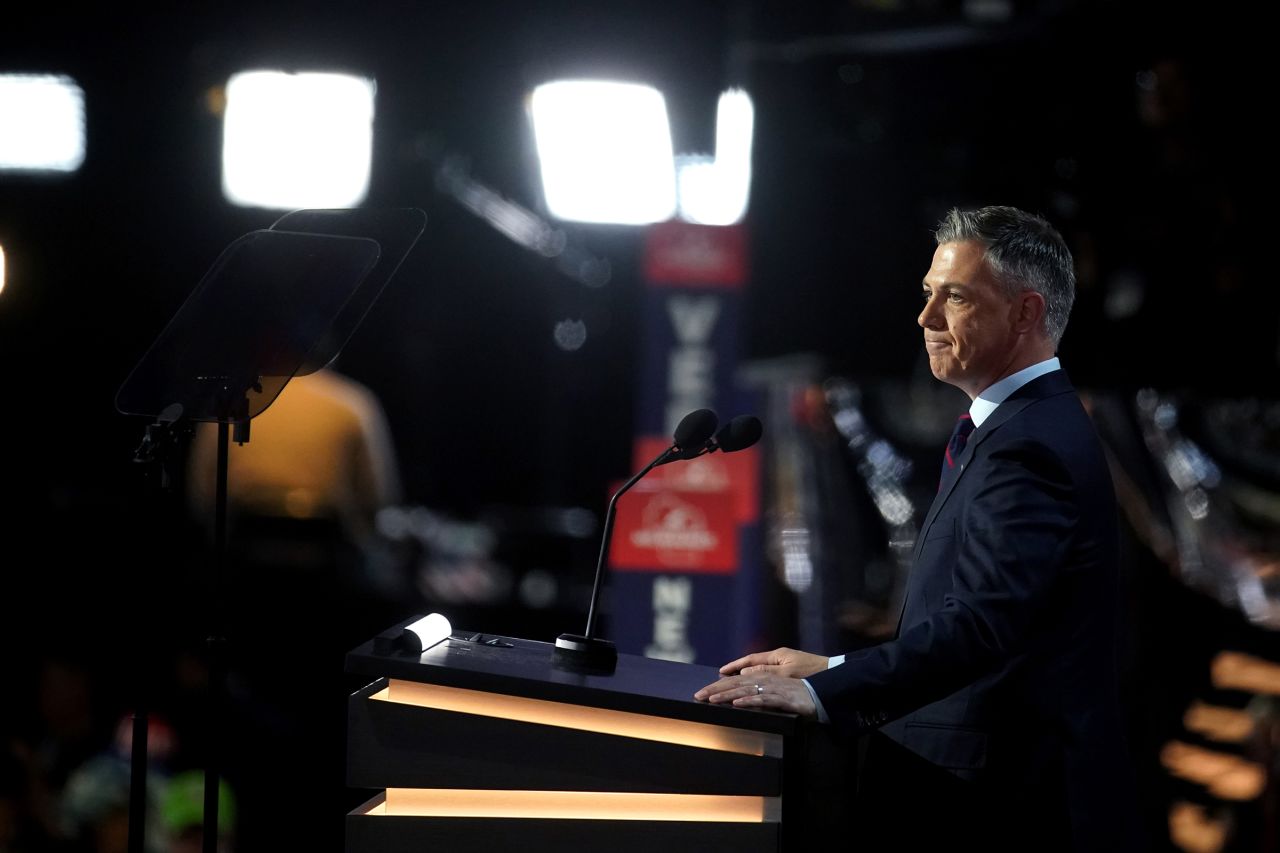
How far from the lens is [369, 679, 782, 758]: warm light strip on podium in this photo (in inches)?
68.1

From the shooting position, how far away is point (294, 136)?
301 inches

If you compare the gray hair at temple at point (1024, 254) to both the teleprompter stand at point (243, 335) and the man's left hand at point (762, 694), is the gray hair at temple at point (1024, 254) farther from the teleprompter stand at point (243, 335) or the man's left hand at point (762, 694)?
the teleprompter stand at point (243, 335)

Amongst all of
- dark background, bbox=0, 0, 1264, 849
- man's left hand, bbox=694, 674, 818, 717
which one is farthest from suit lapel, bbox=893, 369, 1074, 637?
dark background, bbox=0, 0, 1264, 849

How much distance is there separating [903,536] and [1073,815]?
194 inches

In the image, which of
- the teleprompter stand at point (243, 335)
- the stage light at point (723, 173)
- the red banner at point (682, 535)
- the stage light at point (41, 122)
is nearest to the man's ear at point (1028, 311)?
the teleprompter stand at point (243, 335)

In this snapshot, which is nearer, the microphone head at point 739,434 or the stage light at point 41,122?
the microphone head at point 739,434

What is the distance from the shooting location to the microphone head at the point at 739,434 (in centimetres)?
197

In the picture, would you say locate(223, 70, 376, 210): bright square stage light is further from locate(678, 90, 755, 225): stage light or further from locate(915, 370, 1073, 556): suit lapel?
locate(915, 370, 1073, 556): suit lapel

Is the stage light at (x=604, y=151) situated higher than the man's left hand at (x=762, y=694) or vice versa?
the stage light at (x=604, y=151)

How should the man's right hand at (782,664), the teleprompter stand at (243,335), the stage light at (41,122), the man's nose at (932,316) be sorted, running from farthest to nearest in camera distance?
the stage light at (41,122), the teleprompter stand at (243,335), the man's nose at (932,316), the man's right hand at (782,664)

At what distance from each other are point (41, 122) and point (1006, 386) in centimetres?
781

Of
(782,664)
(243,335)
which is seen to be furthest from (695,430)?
(243,335)

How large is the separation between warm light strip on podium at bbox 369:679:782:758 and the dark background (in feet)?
10.4

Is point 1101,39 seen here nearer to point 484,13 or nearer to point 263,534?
point 484,13
